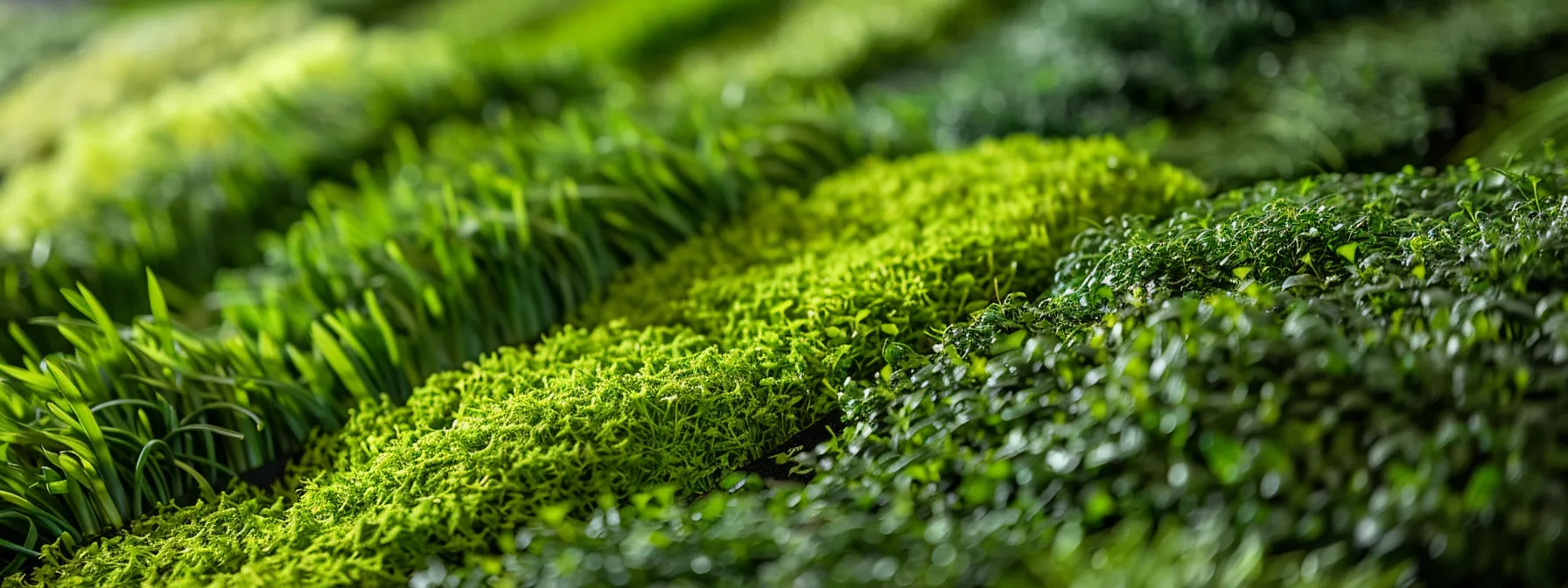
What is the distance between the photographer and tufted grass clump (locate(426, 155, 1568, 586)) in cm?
119

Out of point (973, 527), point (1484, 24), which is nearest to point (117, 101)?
point (973, 527)

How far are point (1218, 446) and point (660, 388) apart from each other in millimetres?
976

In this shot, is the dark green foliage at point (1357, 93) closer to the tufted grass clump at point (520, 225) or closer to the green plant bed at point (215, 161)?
the tufted grass clump at point (520, 225)

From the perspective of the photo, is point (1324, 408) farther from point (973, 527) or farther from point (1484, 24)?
point (1484, 24)

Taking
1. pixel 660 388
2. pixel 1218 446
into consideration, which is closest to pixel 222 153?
pixel 660 388

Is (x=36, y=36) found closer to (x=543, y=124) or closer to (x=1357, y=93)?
(x=543, y=124)

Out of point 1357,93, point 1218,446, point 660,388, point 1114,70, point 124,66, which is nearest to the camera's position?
point 1218,446

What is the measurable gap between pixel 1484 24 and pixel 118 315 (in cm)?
441

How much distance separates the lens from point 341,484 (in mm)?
1751

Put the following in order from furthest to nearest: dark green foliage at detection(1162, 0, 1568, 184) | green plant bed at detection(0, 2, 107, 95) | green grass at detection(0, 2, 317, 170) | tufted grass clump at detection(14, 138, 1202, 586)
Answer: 1. green plant bed at detection(0, 2, 107, 95)
2. green grass at detection(0, 2, 317, 170)
3. dark green foliage at detection(1162, 0, 1568, 184)
4. tufted grass clump at detection(14, 138, 1202, 586)

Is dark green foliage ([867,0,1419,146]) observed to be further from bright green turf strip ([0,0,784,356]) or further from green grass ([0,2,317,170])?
green grass ([0,2,317,170])

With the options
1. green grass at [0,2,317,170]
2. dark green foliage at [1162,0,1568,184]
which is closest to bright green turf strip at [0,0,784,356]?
green grass at [0,2,317,170]

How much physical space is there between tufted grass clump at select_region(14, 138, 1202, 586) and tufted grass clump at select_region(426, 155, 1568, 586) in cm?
11

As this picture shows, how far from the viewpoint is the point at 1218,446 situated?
124 cm
